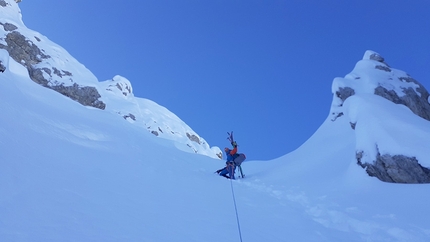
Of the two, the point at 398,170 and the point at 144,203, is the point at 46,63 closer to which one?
the point at 144,203

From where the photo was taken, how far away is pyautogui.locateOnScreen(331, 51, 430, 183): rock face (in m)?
11.5

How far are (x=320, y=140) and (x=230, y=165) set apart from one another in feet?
44.2

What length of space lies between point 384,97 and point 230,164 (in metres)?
→ 16.0

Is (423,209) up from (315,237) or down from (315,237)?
up

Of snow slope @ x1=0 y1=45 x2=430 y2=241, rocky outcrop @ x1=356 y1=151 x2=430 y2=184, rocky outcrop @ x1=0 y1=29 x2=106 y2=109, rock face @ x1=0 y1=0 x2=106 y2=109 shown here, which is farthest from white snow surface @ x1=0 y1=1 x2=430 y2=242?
rock face @ x1=0 y1=0 x2=106 y2=109

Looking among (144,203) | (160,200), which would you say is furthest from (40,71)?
(144,203)

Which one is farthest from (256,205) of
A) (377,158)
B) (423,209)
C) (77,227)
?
(377,158)

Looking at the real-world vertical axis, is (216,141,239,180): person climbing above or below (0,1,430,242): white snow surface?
above

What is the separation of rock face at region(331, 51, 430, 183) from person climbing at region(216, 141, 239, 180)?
621cm

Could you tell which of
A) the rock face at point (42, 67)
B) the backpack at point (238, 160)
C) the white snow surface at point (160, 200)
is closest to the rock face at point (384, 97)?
the white snow surface at point (160, 200)

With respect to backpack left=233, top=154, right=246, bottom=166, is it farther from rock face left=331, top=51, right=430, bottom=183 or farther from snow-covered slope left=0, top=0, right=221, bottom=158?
snow-covered slope left=0, top=0, right=221, bottom=158

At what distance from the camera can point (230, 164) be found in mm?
15211

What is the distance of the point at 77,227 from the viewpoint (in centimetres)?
415

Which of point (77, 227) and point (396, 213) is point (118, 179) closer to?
point (77, 227)
